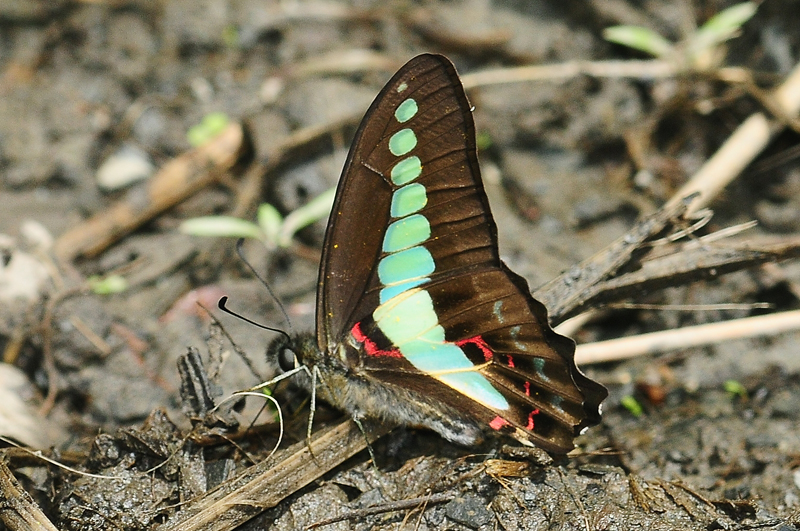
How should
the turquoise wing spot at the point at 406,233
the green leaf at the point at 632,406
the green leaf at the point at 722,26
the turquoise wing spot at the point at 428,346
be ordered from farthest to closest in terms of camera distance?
the green leaf at the point at 722,26
the green leaf at the point at 632,406
the turquoise wing spot at the point at 428,346
the turquoise wing spot at the point at 406,233

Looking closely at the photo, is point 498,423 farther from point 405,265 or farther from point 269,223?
point 269,223

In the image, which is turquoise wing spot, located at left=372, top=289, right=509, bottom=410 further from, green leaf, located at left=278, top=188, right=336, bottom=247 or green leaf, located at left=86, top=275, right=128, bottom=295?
green leaf, located at left=86, top=275, right=128, bottom=295

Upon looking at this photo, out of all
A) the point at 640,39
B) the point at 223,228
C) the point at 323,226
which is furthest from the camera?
the point at 640,39

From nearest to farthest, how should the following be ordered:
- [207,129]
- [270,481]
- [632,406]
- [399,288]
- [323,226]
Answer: [270,481]
[399,288]
[632,406]
[323,226]
[207,129]

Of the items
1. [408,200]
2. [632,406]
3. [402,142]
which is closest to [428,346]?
[408,200]

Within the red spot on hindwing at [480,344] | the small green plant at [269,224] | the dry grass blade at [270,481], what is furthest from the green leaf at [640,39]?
the dry grass blade at [270,481]

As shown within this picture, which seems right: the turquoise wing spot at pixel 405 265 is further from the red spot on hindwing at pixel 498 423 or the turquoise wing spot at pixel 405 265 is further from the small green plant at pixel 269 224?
the small green plant at pixel 269 224

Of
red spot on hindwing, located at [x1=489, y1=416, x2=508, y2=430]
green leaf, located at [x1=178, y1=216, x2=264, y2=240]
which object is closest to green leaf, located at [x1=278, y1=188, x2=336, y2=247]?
green leaf, located at [x1=178, y1=216, x2=264, y2=240]
